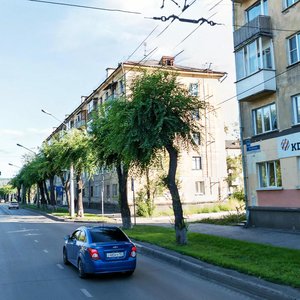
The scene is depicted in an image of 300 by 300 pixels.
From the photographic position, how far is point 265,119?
828 inches

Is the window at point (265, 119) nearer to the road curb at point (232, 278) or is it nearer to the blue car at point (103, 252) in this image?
the road curb at point (232, 278)

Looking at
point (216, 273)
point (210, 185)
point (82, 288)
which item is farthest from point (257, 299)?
point (210, 185)

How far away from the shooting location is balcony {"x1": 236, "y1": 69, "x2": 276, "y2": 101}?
65.2ft

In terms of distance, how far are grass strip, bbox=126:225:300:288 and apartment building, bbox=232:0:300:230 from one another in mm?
5321

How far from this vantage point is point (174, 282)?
380 inches

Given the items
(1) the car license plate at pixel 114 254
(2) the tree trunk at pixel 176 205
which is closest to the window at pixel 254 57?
(2) the tree trunk at pixel 176 205

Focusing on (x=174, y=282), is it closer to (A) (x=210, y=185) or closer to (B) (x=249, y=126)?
(B) (x=249, y=126)

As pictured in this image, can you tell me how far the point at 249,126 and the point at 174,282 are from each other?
1411cm

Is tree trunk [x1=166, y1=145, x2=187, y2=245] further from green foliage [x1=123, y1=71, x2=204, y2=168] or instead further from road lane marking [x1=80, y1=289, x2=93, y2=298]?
road lane marking [x1=80, y1=289, x2=93, y2=298]

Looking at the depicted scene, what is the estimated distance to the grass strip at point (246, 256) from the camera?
29.3 ft

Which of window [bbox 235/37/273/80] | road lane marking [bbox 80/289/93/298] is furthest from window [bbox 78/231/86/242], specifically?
window [bbox 235/37/273/80]

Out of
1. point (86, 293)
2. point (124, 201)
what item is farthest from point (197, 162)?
point (86, 293)

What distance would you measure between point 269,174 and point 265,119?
2823mm

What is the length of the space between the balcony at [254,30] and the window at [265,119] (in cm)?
359
